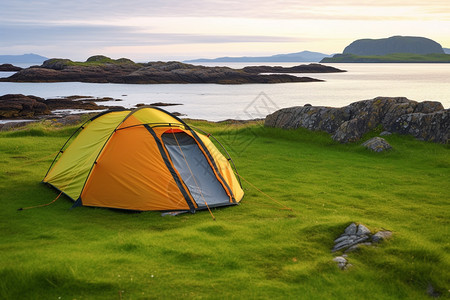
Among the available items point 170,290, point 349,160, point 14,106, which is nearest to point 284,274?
point 170,290

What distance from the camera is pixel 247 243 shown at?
29.3 feet

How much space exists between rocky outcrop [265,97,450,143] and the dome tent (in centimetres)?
1186

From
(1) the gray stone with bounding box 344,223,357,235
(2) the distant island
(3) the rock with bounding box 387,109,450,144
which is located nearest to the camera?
(1) the gray stone with bounding box 344,223,357,235

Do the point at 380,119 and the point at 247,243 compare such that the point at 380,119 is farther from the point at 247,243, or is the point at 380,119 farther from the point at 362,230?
the point at 247,243

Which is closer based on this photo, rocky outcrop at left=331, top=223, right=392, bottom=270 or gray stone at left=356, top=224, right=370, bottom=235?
rocky outcrop at left=331, top=223, right=392, bottom=270

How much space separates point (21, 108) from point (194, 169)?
47.2 meters

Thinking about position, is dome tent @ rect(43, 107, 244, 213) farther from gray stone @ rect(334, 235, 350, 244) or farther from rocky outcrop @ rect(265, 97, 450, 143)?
rocky outcrop @ rect(265, 97, 450, 143)

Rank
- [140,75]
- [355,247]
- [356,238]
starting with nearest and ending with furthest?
[355,247], [356,238], [140,75]

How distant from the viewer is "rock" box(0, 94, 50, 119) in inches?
1988

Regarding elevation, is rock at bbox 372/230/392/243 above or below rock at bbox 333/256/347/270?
above

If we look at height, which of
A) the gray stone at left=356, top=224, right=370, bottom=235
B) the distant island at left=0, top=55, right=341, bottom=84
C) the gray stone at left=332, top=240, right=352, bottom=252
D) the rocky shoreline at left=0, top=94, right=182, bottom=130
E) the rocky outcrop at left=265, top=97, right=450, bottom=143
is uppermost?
the distant island at left=0, top=55, right=341, bottom=84

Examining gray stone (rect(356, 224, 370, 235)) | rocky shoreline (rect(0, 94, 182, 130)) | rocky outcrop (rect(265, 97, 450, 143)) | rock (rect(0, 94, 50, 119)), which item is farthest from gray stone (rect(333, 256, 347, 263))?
rock (rect(0, 94, 50, 119))

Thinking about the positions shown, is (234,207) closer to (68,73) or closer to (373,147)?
(373,147)

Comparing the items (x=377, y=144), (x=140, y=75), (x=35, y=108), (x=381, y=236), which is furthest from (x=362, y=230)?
(x=140, y=75)
